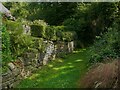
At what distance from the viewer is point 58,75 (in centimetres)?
1374

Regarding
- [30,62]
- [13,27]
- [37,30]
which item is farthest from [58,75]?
[37,30]

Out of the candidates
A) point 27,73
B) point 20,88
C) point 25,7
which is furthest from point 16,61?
point 25,7

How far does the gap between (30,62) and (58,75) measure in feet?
5.50

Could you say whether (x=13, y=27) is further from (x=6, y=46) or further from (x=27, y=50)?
(x=6, y=46)

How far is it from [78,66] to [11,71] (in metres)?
4.67

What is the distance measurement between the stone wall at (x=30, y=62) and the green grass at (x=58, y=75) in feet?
1.01

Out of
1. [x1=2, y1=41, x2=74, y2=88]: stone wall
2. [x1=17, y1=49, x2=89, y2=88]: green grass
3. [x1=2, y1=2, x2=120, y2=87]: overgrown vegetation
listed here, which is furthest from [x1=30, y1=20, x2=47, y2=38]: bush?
[x1=17, y1=49, x2=89, y2=88]: green grass

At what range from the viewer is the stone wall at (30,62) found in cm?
1186

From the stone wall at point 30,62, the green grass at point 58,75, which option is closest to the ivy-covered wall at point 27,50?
the stone wall at point 30,62

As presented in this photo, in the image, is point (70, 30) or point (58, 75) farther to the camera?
point (70, 30)

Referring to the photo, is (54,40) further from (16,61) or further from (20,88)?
(20,88)

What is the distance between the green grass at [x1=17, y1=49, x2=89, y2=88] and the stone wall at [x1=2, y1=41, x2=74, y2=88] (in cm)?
31

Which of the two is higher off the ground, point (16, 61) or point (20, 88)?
point (16, 61)

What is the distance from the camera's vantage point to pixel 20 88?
1172 cm
